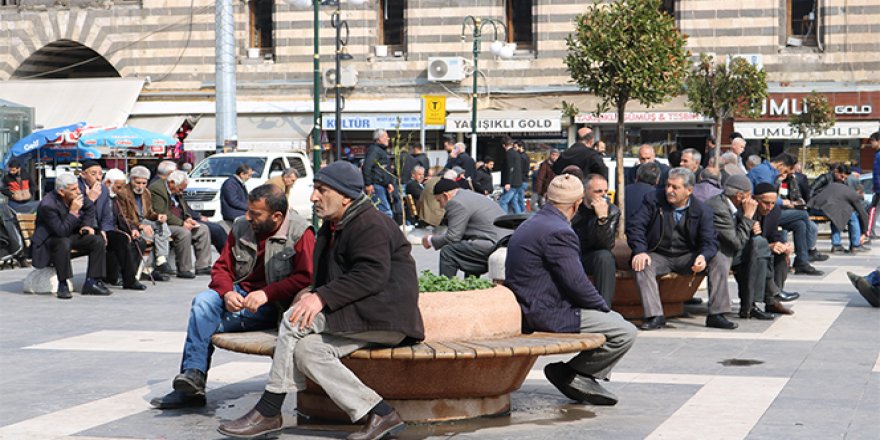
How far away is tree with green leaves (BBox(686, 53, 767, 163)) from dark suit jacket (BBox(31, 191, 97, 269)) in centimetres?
1690

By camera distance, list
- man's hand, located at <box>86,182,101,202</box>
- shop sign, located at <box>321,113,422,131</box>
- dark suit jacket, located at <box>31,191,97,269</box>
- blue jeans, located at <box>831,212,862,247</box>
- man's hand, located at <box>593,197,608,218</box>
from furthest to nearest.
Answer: shop sign, located at <box>321,113,422,131</box>, blue jeans, located at <box>831,212,862,247</box>, man's hand, located at <box>86,182,101,202</box>, dark suit jacket, located at <box>31,191,97,269</box>, man's hand, located at <box>593,197,608,218</box>

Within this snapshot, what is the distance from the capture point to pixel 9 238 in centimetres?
1822

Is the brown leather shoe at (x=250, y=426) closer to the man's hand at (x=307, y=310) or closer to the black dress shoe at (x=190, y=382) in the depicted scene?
the man's hand at (x=307, y=310)

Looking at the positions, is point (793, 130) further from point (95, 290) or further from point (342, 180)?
point (342, 180)

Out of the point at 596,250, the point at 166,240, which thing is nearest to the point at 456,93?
the point at 166,240

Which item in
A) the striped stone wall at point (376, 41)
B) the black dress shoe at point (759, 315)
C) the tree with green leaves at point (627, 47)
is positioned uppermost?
the striped stone wall at point (376, 41)

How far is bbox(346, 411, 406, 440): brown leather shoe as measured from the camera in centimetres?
710

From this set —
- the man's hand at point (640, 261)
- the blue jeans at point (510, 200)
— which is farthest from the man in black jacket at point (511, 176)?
the man's hand at point (640, 261)

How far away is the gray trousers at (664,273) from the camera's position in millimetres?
11750

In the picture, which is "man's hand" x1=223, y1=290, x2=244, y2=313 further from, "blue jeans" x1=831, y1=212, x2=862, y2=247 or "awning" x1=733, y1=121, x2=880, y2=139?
"awning" x1=733, y1=121, x2=880, y2=139

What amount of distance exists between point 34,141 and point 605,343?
22623 millimetres

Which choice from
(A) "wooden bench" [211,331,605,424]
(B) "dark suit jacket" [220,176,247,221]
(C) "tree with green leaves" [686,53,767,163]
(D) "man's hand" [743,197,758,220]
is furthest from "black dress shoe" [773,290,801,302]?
(C) "tree with green leaves" [686,53,767,163]

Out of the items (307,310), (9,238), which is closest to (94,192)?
(9,238)

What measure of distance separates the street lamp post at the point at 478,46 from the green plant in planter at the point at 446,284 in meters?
25.5
